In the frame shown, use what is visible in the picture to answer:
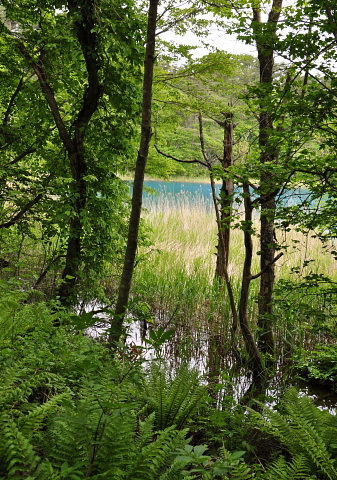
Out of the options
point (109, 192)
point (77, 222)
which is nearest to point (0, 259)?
point (77, 222)

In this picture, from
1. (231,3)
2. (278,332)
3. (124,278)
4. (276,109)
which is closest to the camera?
(276,109)

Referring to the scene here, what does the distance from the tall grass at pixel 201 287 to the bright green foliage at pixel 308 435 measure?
3.11ft

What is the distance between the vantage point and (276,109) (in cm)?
269

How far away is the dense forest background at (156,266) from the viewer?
1.60 meters

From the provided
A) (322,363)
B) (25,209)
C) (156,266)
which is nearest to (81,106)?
(25,209)

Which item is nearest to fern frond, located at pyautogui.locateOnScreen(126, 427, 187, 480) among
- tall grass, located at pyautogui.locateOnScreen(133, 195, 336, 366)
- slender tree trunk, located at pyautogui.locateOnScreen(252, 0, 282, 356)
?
tall grass, located at pyautogui.locateOnScreen(133, 195, 336, 366)

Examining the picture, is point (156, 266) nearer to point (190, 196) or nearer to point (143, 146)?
point (143, 146)

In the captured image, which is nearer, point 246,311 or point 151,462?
point 151,462

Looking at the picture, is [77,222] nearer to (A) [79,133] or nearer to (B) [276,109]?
(A) [79,133]

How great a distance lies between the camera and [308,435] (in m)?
1.91

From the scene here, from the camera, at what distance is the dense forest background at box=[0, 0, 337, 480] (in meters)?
1.60

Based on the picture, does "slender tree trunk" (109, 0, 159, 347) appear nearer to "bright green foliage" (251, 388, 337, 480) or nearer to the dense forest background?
the dense forest background

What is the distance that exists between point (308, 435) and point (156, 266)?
16.2ft

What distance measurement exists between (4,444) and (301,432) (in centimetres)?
129
